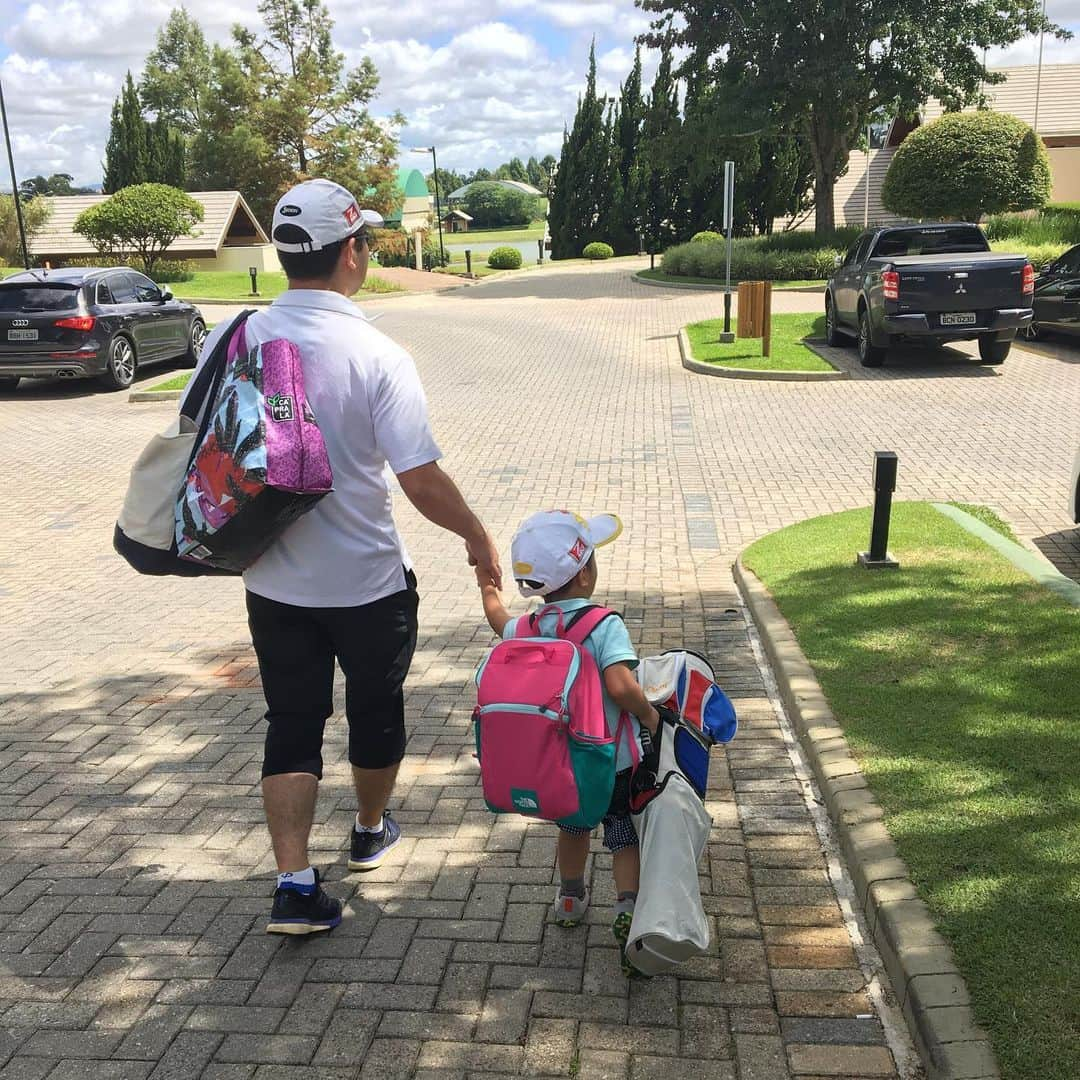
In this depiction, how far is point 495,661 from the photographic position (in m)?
3.08

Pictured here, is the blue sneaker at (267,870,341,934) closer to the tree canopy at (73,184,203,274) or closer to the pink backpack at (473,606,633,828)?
the pink backpack at (473,606,633,828)

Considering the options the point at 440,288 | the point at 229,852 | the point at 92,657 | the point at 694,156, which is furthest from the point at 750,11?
the point at 229,852

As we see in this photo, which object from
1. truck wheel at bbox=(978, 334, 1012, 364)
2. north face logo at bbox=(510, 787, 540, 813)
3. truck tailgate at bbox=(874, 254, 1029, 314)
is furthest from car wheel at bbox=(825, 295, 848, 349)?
north face logo at bbox=(510, 787, 540, 813)

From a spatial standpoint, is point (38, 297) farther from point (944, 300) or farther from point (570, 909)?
point (570, 909)

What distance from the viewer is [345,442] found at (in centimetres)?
329

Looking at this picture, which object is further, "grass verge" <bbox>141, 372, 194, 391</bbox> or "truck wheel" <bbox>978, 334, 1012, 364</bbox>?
"grass verge" <bbox>141, 372, 194, 391</bbox>

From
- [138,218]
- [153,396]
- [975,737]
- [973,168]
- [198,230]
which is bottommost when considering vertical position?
[153,396]

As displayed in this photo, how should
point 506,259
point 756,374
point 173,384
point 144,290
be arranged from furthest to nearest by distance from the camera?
1. point 506,259
2. point 144,290
3. point 173,384
4. point 756,374

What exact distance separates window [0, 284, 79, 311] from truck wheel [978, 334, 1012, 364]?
12703 millimetres

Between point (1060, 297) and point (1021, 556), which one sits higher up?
point (1060, 297)

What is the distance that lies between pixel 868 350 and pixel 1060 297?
3.21m

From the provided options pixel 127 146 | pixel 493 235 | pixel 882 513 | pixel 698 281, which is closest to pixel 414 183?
pixel 493 235

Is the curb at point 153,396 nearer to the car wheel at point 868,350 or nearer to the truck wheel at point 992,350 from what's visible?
the car wheel at point 868,350

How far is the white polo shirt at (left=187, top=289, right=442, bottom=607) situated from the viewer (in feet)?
10.6
